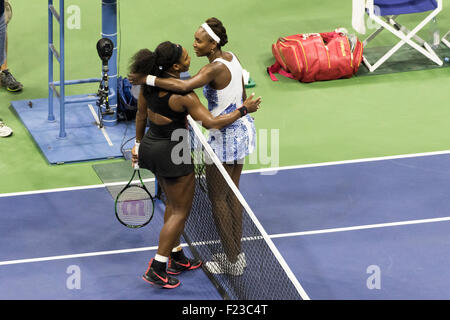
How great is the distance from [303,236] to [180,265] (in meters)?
1.30

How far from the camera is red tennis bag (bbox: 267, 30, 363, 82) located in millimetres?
13344

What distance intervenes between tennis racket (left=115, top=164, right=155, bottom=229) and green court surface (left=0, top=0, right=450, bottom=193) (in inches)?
59.0

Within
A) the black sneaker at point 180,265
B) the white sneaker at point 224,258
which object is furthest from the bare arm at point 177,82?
the black sneaker at point 180,265

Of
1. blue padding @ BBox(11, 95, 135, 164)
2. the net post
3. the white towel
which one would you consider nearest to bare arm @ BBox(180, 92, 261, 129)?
blue padding @ BBox(11, 95, 135, 164)

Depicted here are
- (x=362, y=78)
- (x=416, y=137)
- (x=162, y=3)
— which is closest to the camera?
(x=416, y=137)

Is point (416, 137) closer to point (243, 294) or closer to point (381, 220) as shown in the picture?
point (381, 220)

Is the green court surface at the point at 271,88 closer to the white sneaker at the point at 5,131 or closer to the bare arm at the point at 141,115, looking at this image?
the white sneaker at the point at 5,131

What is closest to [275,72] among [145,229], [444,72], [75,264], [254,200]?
[444,72]

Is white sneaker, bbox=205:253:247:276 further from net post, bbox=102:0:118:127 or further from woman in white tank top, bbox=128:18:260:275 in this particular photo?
net post, bbox=102:0:118:127

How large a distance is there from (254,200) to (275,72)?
3332 millimetres

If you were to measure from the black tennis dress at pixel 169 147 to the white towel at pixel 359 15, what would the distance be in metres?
5.39

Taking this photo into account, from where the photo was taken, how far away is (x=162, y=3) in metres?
15.6

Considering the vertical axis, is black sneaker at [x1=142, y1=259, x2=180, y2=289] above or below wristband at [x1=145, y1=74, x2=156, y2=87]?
below

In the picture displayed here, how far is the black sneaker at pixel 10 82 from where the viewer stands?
42.8 feet
